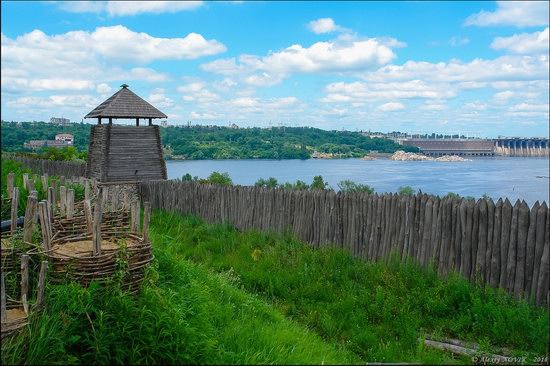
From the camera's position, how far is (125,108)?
1864 centimetres

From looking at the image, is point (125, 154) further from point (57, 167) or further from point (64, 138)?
point (64, 138)

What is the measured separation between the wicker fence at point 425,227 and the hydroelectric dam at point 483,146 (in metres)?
123

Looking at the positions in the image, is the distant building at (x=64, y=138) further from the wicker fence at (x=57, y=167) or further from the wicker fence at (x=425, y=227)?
the wicker fence at (x=425, y=227)

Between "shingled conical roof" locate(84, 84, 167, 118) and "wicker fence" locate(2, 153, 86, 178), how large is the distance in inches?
210

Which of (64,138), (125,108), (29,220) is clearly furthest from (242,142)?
(29,220)

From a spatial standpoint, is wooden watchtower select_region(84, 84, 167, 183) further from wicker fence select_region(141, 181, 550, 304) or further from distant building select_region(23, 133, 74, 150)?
distant building select_region(23, 133, 74, 150)

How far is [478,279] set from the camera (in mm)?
7879

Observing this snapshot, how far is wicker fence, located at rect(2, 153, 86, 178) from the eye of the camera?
79.1 feet

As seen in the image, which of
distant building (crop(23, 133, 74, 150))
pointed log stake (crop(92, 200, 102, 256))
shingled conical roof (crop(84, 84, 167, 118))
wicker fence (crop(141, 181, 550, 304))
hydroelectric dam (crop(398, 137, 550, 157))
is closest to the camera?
pointed log stake (crop(92, 200, 102, 256))

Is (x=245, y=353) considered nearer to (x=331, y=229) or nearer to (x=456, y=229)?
(x=456, y=229)

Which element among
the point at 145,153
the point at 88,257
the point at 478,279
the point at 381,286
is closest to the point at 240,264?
the point at 381,286

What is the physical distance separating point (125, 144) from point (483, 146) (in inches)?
5333

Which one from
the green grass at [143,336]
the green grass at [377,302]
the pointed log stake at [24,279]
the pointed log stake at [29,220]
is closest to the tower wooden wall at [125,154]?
the green grass at [377,302]

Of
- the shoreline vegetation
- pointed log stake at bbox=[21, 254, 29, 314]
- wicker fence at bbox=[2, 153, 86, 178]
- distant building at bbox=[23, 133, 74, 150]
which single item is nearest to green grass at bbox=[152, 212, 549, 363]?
the shoreline vegetation
